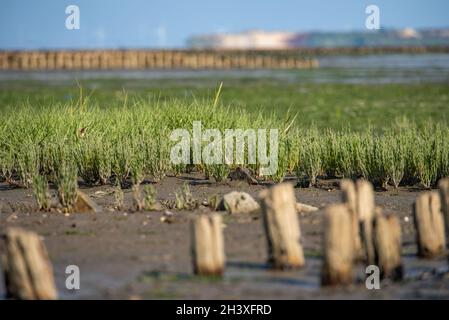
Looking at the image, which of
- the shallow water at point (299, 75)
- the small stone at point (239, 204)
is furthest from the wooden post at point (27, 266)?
the shallow water at point (299, 75)

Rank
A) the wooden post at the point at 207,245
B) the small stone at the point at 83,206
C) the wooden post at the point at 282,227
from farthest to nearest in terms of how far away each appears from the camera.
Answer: the small stone at the point at 83,206 < the wooden post at the point at 282,227 < the wooden post at the point at 207,245

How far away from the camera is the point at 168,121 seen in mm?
17594

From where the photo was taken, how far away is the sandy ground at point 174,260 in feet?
31.1

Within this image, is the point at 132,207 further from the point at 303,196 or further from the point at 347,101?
the point at 347,101

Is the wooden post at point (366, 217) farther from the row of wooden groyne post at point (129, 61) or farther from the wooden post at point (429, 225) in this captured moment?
the row of wooden groyne post at point (129, 61)

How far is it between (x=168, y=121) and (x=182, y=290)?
828cm

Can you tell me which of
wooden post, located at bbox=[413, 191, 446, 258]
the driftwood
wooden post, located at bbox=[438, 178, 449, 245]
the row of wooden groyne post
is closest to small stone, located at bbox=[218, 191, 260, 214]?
the driftwood

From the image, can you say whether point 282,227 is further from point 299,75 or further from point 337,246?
point 299,75

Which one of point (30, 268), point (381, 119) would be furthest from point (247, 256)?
point (381, 119)

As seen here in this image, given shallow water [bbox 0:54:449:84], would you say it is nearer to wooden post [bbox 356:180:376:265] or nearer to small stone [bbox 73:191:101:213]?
small stone [bbox 73:191:101:213]

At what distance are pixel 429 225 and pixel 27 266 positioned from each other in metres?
3.74

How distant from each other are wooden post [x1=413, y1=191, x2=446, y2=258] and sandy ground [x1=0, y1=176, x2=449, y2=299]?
0.44ft

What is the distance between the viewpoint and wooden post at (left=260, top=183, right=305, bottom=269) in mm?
9688

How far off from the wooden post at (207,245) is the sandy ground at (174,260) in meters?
0.10
